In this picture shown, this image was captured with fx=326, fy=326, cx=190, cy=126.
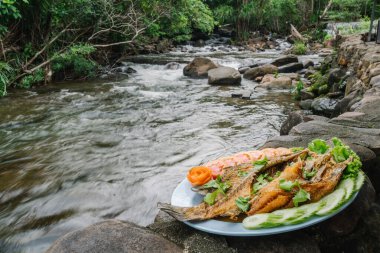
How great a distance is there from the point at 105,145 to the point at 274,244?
4.38m

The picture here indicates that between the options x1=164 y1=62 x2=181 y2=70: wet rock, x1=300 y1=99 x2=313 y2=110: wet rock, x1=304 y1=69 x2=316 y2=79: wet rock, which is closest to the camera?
x1=300 y1=99 x2=313 y2=110: wet rock

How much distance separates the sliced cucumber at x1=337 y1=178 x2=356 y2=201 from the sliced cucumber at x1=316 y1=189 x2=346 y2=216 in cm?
2

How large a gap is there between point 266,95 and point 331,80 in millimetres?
1933

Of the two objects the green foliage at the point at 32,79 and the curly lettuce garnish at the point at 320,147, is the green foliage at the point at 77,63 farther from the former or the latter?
the curly lettuce garnish at the point at 320,147

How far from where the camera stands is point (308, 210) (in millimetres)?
1697

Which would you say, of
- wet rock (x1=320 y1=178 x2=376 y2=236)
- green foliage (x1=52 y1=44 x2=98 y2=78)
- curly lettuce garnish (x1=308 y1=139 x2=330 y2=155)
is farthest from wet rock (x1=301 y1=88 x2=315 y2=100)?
green foliage (x1=52 y1=44 x2=98 y2=78)

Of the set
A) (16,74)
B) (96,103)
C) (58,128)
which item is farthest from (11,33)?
(58,128)

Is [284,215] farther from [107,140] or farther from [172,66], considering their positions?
[172,66]

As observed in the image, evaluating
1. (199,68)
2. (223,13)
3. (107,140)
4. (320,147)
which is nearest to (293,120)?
(320,147)

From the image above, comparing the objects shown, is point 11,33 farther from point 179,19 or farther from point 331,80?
point 331,80

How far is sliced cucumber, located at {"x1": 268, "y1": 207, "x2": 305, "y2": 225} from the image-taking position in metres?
1.65

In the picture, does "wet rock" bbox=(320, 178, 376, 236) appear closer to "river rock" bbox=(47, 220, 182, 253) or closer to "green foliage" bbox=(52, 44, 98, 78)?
"river rock" bbox=(47, 220, 182, 253)

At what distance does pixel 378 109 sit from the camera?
340 cm

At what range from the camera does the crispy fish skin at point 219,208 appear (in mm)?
1799
